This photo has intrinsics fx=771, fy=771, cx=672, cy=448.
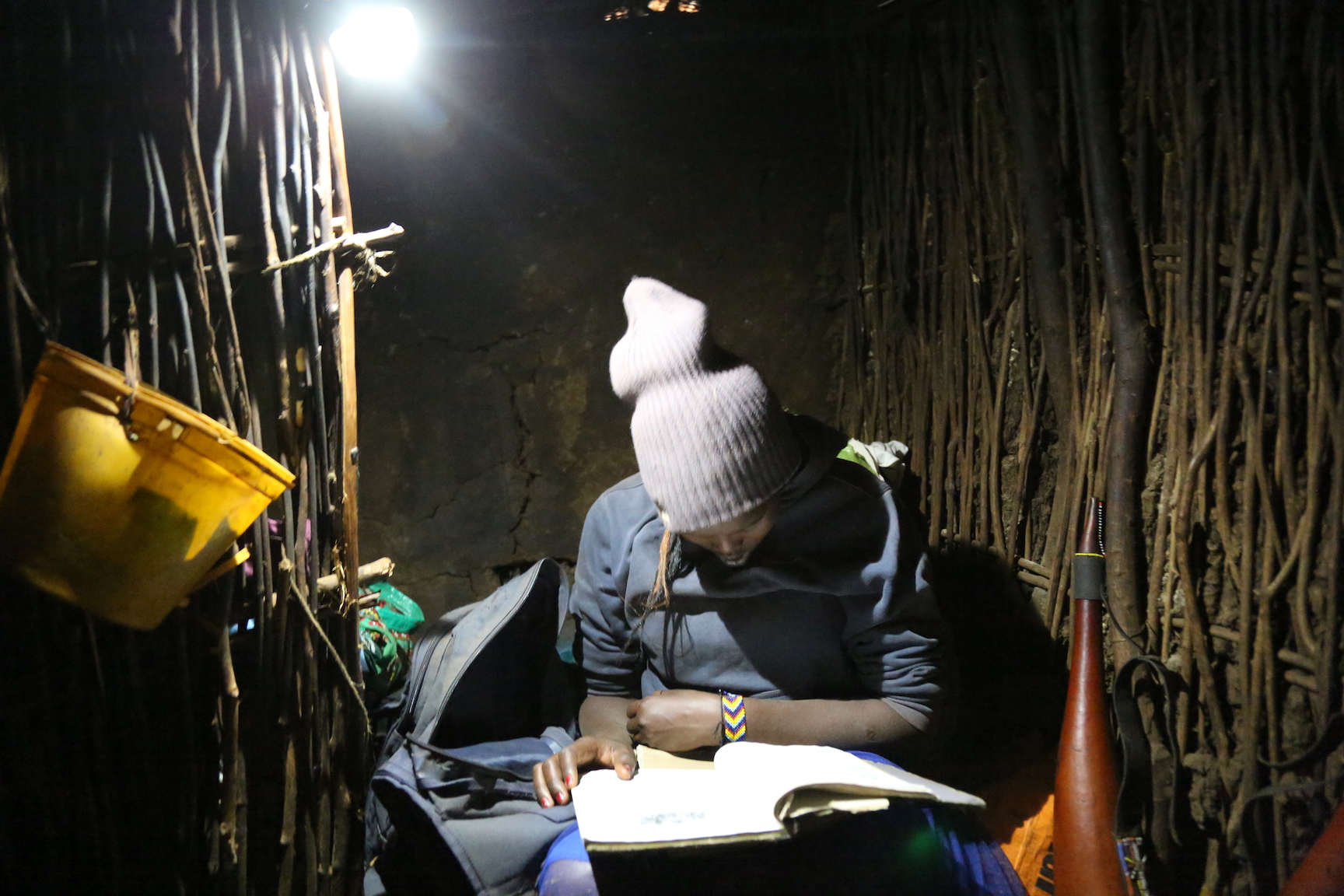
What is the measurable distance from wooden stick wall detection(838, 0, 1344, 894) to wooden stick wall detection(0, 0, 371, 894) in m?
1.66

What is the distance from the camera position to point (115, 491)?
1104 millimetres

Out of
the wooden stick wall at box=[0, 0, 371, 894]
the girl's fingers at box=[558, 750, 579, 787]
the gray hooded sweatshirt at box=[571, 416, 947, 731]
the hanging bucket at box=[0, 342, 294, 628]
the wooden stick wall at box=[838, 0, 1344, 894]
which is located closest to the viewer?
the hanging bucket at box=[0, 342, 294, 628]

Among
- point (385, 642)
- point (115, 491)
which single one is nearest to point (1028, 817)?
point (385, 642)

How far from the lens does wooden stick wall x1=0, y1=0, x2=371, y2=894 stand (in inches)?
46.5

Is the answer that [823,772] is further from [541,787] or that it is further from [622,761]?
[541,787]

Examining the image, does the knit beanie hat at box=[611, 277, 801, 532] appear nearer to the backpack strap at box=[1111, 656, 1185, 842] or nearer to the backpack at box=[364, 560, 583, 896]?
the backpack at box=[364, 560, 583, 896]

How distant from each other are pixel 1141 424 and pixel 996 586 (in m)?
0.70

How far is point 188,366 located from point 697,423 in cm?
86

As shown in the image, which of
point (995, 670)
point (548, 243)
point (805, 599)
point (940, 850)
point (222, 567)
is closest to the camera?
point (222, 567)

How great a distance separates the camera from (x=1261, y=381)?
1.44 metres

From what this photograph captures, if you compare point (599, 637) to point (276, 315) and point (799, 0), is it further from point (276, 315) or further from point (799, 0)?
point (799, 0)

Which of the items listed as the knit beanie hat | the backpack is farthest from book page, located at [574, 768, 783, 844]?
the knit beanie hat

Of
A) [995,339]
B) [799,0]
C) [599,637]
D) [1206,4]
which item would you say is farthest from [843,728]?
[799,0]

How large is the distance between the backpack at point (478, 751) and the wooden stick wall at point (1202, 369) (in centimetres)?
130
